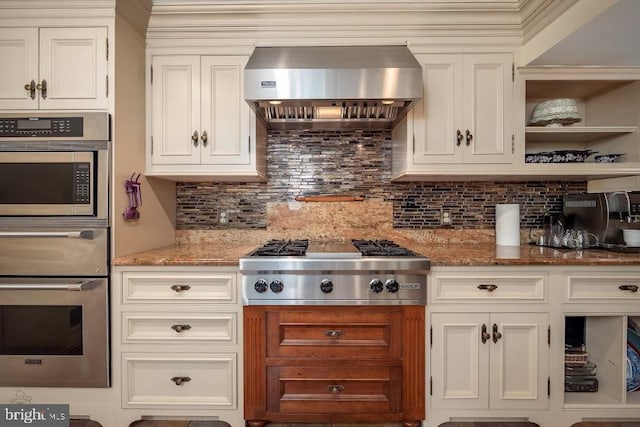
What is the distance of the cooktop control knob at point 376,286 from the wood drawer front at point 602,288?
3.06ft

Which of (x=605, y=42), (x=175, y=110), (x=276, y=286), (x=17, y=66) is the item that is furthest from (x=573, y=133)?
(x=17, y=66)

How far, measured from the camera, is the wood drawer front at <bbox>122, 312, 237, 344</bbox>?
1.75 m

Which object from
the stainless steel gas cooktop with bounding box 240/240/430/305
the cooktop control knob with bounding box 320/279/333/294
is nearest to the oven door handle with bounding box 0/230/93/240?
the stainless steel gas cooktop with bounding box 240/240/430/305

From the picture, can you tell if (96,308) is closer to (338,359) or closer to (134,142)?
(134,142)

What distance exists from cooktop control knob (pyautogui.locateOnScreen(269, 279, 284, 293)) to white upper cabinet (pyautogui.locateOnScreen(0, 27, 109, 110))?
1.26 m

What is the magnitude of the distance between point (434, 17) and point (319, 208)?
1375 millimetres

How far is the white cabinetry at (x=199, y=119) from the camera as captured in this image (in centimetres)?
210

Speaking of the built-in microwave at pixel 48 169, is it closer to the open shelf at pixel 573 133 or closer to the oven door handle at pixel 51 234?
the oven door handle at pixel 51 234

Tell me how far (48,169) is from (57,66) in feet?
1.78

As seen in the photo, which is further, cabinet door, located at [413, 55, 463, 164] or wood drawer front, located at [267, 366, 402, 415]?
cabinet door, located at [413, 55, 463, 164]

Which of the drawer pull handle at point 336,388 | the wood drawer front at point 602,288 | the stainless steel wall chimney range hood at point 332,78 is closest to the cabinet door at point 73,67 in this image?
the stainless steel wall chimney range hood at point 332,78

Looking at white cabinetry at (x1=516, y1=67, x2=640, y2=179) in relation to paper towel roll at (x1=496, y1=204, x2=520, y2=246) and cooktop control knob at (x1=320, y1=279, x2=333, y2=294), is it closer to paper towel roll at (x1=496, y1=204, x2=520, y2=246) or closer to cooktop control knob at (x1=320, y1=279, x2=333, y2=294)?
paper towel roll at (x1=496, y1=204, x2=520, y2=246)

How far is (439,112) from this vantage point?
208 centimetres

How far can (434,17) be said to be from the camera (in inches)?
80.4
